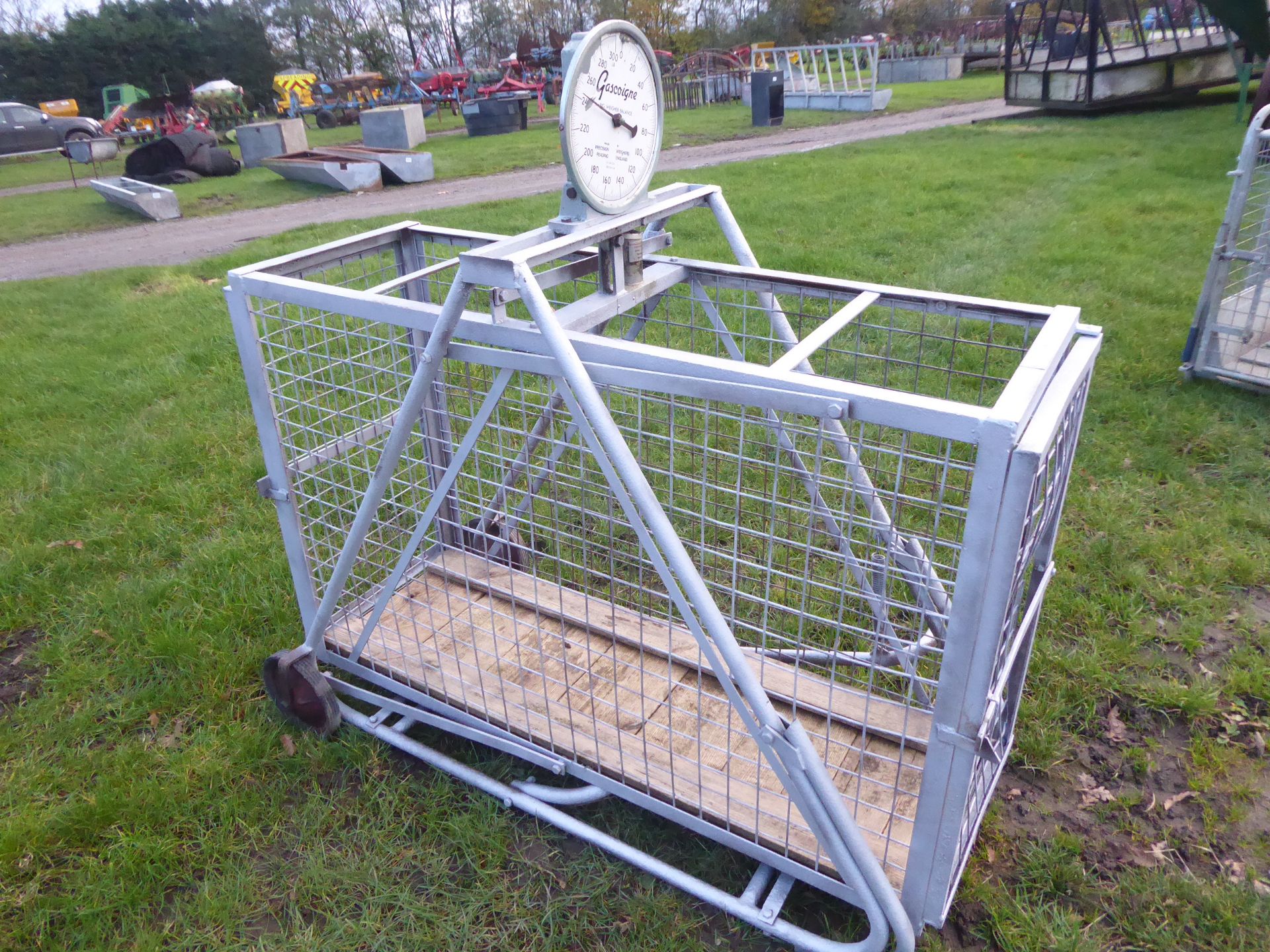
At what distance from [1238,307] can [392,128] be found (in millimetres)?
14747

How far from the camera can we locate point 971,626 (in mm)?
1487

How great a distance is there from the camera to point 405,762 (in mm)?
2555

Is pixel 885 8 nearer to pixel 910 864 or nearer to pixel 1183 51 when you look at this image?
pixel 1183 51

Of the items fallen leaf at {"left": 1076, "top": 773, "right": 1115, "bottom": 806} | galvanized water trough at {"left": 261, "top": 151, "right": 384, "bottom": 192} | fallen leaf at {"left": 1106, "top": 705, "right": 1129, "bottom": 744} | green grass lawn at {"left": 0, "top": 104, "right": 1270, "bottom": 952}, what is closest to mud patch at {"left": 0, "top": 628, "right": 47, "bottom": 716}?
green grass lawn at {"left": 0, "top": 104, "right": 1270, "bottom": 952}

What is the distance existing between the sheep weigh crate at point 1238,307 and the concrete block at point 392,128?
14320mm

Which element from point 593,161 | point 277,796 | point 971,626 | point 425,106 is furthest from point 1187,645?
point 425,106

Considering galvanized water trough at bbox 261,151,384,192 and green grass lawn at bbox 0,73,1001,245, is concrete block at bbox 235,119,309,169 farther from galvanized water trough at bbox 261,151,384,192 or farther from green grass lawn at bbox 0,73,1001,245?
galvanized water trough at bbox 261,151,384,192

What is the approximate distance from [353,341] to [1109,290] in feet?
15.6

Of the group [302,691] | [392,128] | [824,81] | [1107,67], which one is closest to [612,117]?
[302,691]

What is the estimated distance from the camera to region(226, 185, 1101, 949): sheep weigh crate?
1611 millimetres

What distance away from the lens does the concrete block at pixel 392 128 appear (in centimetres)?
1593

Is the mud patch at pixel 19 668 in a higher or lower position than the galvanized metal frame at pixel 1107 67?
lower

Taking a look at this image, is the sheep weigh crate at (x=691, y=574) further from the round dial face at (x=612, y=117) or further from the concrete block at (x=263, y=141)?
the concrete block at (x=263, y=141)

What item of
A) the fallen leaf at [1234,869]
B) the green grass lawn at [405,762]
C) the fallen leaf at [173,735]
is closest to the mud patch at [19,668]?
the green grass lawn at [405,762]
